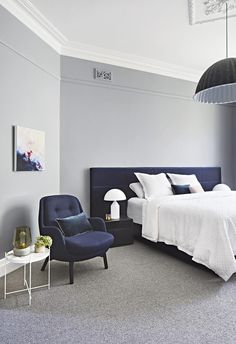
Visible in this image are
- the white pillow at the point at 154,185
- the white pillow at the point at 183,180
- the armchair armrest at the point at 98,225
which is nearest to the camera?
the armchair armrest at the point at 98,225

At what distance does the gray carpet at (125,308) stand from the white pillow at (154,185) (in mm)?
1465

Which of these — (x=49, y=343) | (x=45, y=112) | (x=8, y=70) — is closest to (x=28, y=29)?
(x=8, y=70)

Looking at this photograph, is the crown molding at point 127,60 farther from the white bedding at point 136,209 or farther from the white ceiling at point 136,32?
the white bedding at point 136,209

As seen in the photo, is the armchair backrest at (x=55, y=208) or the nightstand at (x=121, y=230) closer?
the armchair backrest at (x=55, y=208)

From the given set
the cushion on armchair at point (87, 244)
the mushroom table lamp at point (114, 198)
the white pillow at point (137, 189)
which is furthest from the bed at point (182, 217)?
the cushion on armchair at point (87, 244)

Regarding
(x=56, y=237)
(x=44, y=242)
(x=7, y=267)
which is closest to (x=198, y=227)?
(x=56, y=237)

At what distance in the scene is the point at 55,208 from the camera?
3553 mm

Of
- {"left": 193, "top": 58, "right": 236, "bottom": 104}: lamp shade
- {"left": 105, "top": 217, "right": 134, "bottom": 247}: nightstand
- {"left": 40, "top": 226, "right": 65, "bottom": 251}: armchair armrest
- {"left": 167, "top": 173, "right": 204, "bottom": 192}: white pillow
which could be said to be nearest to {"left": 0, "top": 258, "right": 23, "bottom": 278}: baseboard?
{"left": 40, "top": 226, "right": 65, "bottom": 251}: armchair armrest

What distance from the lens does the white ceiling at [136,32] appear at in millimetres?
3445

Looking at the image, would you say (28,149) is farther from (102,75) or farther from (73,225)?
(102,75)

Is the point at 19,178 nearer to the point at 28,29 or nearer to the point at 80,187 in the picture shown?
the point at 80,187

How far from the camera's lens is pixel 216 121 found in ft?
20.6

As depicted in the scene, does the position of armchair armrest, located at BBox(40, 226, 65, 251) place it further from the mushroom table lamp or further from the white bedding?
the white bedding

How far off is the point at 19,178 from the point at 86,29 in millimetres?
2393
